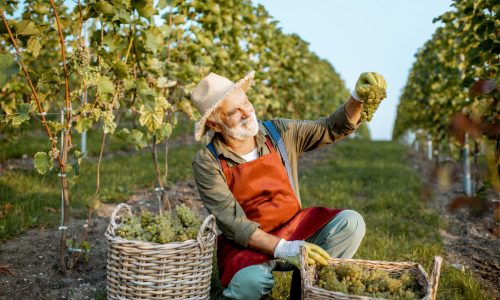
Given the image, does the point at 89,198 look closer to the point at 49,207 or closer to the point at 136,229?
the point at 49,207

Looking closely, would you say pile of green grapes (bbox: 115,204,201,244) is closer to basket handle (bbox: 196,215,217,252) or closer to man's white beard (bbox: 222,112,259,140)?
basket handle (bbox: 196,215,217,252)

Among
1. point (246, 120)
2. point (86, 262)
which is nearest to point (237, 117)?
point (246, 120)

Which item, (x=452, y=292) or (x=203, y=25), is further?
(x=203, y=25)

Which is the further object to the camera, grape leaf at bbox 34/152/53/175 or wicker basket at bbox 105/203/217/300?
grape leaf at bbox 34/152/53/175

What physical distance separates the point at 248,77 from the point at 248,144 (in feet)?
1.24

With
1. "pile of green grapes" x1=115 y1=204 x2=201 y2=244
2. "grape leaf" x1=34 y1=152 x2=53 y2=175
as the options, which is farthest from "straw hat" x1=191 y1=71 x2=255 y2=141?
"grape leaf" x1=34 y1=152 x2=53 y2=175

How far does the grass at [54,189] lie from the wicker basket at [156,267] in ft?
3.18

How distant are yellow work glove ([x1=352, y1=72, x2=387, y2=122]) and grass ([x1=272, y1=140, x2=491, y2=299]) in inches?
47.0

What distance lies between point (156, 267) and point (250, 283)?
494 millimetres

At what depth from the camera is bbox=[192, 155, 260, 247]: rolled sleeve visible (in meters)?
2.59

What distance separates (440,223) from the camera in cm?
490

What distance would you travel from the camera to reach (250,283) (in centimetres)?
254

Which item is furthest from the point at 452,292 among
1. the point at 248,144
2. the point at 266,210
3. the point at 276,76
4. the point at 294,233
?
the point at 276,76

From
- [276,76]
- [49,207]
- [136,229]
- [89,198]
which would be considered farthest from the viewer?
[276,76]
